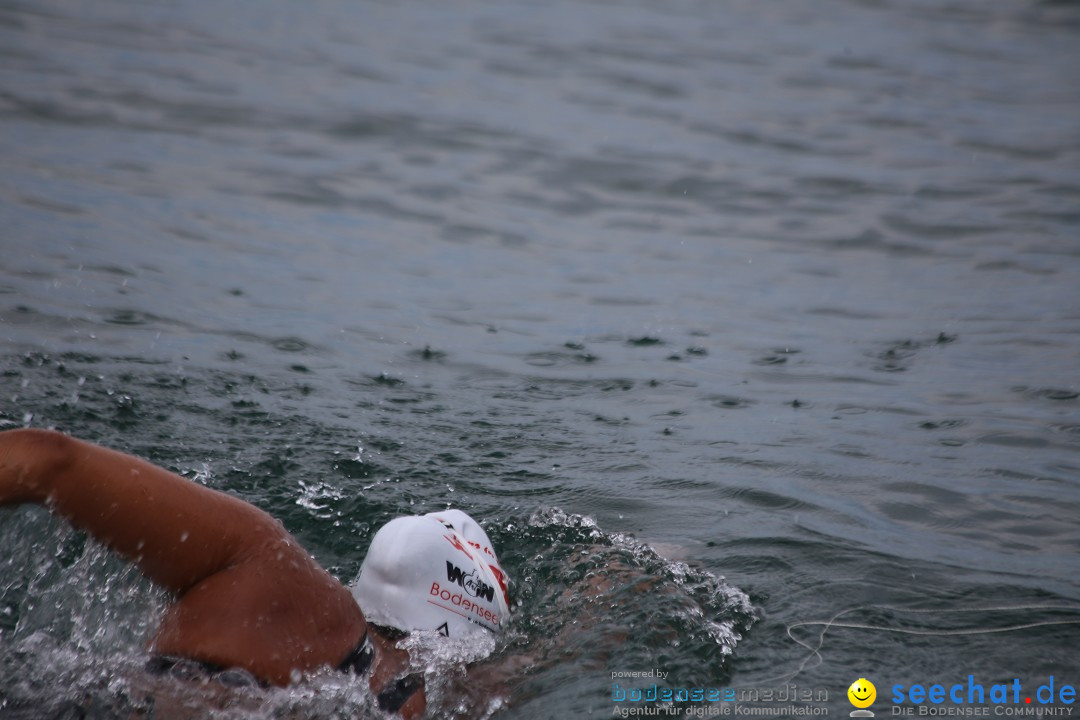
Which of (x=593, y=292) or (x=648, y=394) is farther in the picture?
(x=593, y=292)

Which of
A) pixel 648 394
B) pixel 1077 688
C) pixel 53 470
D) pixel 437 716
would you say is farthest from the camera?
pixel 648 394

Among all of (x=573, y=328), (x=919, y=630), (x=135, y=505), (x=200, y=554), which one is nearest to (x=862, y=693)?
(x=919, y=630)

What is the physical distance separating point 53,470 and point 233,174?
360 inches

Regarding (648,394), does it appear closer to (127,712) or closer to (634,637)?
(634,637)

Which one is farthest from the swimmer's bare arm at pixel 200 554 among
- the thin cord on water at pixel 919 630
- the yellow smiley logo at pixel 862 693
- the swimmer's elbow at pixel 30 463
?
the thin cord on water at pixel 919 630

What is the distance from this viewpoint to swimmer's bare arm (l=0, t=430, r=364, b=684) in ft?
10.7

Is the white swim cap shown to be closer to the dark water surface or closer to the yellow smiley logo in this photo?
the dark water surface

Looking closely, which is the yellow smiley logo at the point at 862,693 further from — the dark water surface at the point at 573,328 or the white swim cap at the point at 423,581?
the white swim cap at the point at 423,581

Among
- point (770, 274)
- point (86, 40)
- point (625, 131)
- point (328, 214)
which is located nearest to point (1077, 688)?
point (770, 274)

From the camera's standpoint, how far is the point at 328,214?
11430mm

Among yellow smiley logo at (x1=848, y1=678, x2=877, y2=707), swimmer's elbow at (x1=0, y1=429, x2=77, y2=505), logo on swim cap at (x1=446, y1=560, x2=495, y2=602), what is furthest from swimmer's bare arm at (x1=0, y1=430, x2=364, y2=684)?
yellow smiley logo at (x1=848, y1=678, x2=877, y2=707)

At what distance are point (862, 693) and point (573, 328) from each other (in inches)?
206

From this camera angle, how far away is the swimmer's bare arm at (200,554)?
3.25 metres

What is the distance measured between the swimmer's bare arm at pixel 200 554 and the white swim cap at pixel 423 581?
0.88 feet
